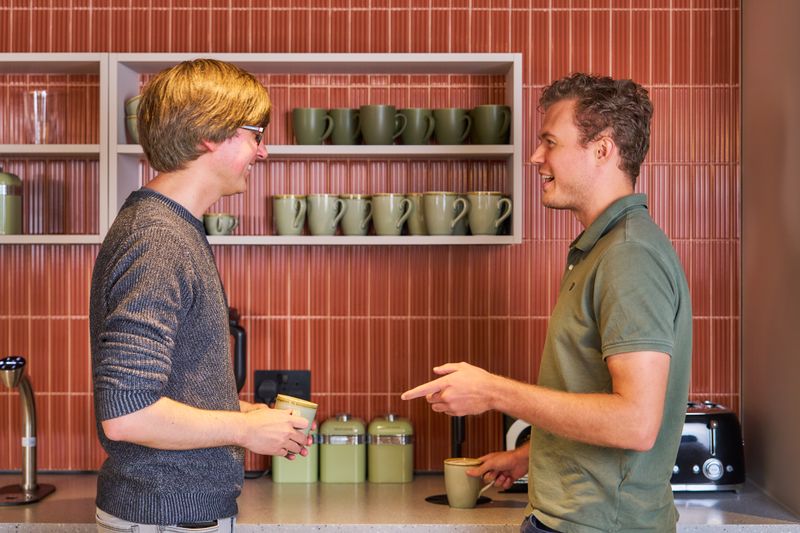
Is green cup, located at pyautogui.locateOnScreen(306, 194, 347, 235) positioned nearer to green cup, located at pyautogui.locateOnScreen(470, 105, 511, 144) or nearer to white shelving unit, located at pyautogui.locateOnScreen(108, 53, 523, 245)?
white shelving unit, located at pyautogui.locateOnScreen(108, 53, 523, 245)

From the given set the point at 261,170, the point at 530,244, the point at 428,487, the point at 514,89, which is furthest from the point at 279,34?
the point at 428,487

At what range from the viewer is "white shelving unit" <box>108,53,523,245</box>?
2.49m

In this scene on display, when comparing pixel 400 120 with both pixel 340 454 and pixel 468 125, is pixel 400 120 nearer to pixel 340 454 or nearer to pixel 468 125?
pixel 468 125

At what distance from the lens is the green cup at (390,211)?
2.52 m

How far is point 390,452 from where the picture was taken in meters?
2.58

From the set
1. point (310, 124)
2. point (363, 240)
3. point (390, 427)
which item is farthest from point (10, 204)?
point (390, 427)

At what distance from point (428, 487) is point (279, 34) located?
4.21 feet

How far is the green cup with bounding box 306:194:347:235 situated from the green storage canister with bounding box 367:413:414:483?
0.54 m

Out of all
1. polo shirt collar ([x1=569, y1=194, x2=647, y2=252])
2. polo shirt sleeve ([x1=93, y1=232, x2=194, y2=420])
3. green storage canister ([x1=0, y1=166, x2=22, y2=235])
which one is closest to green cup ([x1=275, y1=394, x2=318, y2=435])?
polo shirt sleeve ([x1=93, y1=232, x2=194, y2=420])

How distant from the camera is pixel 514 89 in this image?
2508 millimetres

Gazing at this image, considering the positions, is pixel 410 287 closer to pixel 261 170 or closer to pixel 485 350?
pixel 485 350

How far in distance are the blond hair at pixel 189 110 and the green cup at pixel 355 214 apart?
1040 millimetres

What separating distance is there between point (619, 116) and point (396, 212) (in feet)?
3.02

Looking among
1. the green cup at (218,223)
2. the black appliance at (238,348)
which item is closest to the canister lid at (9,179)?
the green cup at (218,223)
